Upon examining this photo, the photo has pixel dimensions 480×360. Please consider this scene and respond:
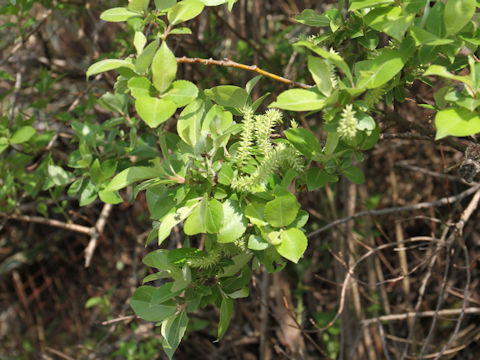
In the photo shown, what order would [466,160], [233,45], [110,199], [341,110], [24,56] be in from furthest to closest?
[24,56] → [233,45] → [110,199] → [466,160] → [341,110]

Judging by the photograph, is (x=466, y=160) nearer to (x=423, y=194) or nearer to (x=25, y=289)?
(x=423, y=194)

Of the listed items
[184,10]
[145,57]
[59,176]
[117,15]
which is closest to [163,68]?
[145,57]

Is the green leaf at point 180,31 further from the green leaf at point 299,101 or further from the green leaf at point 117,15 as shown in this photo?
the green leaf at point 299,101

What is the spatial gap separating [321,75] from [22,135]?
45.9 inches

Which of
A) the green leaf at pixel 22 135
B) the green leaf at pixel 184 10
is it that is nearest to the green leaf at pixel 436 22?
the green leaf at pixel 184 10

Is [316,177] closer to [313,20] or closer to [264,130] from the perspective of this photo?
[264,130]

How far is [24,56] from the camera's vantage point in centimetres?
264

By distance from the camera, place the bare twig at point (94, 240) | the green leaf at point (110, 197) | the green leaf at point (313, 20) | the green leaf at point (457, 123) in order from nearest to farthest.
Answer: the green leaf at point (457, 123), the green leaf at point (313, 20), the green leaf at point (110, 197), the bare twig at point (94, 240)

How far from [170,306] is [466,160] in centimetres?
68

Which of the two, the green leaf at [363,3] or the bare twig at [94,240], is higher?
the green leaf at [363,3]

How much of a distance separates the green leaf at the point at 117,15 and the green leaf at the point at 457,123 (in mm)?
675

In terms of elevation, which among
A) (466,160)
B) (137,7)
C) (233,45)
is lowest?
(233,45)

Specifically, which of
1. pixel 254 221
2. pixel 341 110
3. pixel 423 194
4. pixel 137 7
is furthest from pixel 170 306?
pixel 423 194

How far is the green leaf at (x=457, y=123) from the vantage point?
2.48 feet
